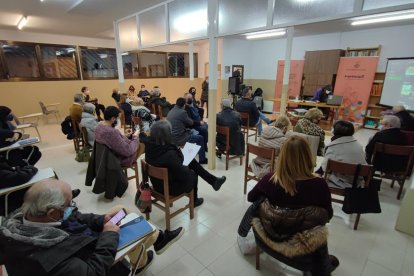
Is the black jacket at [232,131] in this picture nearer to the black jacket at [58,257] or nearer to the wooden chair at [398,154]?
the wooden chair at [398,154]

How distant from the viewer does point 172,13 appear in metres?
3.89

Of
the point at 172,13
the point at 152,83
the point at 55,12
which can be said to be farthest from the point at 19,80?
the point at 172,13

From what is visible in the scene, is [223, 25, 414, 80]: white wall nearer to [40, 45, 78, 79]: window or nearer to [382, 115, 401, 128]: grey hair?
[382, 115, 401, 128]: grey hair

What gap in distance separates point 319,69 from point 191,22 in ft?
16.9

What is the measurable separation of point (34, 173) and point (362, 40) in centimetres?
806

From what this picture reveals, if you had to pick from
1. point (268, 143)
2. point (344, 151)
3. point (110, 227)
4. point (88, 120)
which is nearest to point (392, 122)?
point (344, 151)

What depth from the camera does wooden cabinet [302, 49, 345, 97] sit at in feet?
22.0

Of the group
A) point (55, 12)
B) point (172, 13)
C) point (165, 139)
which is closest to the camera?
point (165, 139)

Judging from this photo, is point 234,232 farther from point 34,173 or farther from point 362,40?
point 362,40

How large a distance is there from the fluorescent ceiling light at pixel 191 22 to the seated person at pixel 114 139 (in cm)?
183

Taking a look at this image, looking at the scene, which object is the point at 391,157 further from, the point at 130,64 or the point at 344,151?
the point at 130,64

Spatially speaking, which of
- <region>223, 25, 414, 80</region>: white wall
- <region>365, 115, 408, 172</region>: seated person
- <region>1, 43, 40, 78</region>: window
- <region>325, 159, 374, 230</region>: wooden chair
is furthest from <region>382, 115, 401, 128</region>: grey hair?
<region>1, 43, 40, 78</region>: window

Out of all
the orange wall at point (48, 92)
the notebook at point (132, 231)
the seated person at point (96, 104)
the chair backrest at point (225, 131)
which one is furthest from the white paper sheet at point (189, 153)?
the orange wall at point (48, 92)

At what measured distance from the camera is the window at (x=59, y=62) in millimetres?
6984
